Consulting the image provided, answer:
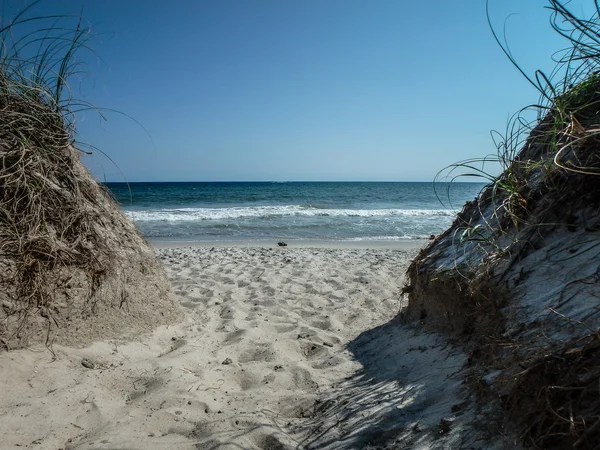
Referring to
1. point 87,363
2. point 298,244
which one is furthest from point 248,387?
point 298,244

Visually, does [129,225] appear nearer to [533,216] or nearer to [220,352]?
[220,352]

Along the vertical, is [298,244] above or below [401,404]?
below

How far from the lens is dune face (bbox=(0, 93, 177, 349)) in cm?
241

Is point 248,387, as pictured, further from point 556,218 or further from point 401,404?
point 556,218

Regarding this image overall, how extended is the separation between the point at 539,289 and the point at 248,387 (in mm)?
1860

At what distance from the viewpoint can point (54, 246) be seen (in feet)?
8.23

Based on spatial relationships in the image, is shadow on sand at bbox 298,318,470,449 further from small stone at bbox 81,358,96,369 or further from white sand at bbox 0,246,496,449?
small stone at bbox 81,358,96,369

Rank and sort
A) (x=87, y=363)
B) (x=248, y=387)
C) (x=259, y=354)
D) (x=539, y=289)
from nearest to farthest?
(x=539, y=289), (x=87, y=363), (x=248, y=387), (x=259, y=354)

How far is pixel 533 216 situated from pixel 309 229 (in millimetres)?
11552

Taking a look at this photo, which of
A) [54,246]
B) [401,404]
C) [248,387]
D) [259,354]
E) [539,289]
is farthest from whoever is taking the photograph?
[259,354]

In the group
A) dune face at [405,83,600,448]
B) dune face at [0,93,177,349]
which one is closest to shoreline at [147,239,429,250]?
dune face at [0,93,177,349]

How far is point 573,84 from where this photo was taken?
8.00 feet

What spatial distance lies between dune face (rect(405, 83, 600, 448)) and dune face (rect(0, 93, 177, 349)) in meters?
2.28

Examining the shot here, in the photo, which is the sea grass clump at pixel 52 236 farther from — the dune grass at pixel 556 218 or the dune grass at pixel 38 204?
the dune grass at pixel 556 218
